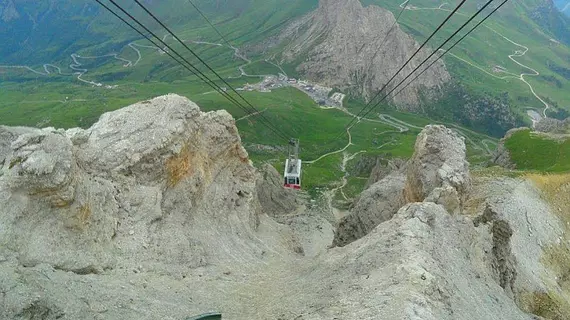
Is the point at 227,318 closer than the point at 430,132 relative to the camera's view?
Yes

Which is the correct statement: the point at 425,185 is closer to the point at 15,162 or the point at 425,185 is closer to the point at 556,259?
the point at 556,259

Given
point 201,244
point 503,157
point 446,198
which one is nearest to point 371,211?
point 446,198

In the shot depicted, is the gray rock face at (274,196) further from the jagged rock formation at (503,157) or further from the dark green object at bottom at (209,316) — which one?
the dark green object at bottom at (209,316)

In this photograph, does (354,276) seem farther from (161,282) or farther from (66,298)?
(66,298)

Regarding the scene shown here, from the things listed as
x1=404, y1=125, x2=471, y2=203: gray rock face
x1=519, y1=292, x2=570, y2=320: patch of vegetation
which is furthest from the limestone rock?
x1=519, y1=292, x2=570, y2=320: patch of vegetation

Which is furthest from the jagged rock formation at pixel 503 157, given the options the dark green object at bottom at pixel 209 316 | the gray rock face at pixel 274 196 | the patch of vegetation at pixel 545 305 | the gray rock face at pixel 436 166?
the dark green object at bottom at pixel 209 316

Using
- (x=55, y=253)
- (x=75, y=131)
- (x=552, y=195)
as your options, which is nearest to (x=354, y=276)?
(x=55, y=253)
